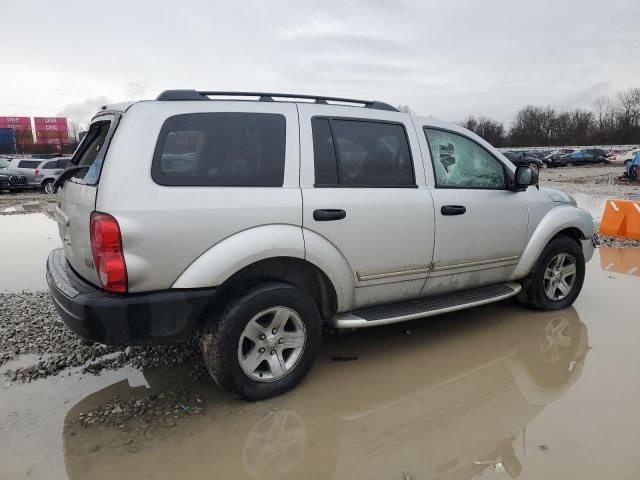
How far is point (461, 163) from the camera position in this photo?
13.3 feet

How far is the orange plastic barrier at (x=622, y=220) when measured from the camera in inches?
328

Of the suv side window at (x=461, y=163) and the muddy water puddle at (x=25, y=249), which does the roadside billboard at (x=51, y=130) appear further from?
the suv side window at (x=461, y=163)

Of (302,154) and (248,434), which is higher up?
(302,154)

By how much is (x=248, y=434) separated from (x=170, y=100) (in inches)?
83.6

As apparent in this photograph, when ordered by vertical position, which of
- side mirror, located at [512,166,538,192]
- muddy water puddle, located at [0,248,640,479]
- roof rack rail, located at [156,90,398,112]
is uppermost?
roof rack rail, located at [156,90,398,112]

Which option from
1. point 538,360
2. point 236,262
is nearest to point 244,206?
point 236,262

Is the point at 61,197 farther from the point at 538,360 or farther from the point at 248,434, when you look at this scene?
the point at 538,360

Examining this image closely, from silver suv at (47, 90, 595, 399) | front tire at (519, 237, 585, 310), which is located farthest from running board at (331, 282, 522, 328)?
front tire at (519, 237, 585, 310)

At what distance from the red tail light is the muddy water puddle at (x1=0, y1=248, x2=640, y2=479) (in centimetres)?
93

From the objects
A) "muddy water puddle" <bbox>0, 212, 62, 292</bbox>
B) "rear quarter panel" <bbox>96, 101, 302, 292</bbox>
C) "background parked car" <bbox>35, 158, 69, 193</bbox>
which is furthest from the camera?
"background parked car" <bbox>35, 158, 69, 193</bbox>

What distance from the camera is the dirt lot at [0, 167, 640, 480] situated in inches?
101

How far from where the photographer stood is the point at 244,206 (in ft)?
9.72

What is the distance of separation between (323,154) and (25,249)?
6873 millimetres

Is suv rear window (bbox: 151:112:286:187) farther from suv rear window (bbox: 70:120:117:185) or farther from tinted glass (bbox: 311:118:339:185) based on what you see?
suv rear window (bbox: 70:120:117:185)
